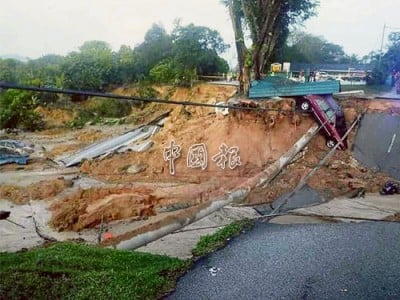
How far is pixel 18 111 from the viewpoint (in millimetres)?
28188

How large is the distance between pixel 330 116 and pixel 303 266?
8842 millimetres

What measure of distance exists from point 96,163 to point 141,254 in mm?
10443

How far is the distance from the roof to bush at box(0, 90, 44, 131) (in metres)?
17.4

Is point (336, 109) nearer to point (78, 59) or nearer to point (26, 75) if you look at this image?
point (78, 59)

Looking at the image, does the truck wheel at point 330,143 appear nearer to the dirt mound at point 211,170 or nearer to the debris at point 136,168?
the dirt mound at point 211,170

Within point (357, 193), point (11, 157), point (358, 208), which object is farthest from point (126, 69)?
point (358, 208)

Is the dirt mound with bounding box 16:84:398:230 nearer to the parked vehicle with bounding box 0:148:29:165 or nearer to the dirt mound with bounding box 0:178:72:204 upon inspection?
the dirt mound with bounding box 0:178:72:204

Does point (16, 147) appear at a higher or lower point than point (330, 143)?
lower

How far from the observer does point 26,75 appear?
1404 inches

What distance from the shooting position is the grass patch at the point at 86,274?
666 cm

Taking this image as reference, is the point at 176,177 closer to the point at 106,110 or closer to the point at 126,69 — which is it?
the point at 106,110

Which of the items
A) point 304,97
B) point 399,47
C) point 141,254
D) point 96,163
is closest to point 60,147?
point 96,163

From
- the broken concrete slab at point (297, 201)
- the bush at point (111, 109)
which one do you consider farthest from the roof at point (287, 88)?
the bush at point (111, 109)

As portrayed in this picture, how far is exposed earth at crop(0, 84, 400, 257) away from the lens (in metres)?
12.7
